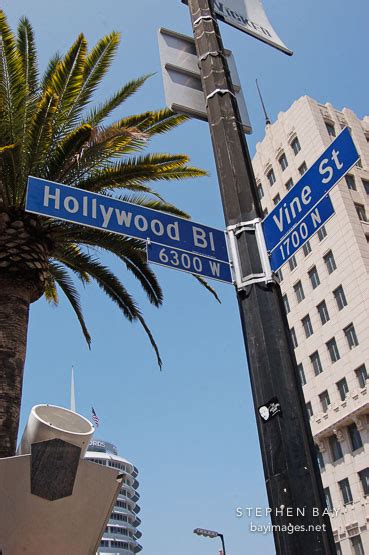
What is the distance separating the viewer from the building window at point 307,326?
43.2m

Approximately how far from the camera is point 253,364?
3.82 m

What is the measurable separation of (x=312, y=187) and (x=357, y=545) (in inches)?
1462

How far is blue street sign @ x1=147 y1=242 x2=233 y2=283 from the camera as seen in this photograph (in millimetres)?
4328

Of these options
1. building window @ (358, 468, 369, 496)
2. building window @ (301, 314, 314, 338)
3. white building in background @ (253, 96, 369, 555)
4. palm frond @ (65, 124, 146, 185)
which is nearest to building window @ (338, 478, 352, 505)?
white building in background @ (253, 96, 369, 555)

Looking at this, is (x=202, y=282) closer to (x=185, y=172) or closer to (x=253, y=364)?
(x=185, y=172)

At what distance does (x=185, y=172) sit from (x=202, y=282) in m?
2.57

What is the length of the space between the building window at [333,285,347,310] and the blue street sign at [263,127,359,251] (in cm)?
3691

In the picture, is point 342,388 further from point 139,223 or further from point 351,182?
point 139,223

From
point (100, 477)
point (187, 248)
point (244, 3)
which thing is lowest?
point (100, 477)

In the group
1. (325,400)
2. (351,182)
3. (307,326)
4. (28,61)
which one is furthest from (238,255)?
(351,182)

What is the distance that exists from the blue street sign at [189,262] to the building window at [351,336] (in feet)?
116

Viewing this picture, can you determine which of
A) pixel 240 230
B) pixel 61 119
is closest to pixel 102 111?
pixel 61 119

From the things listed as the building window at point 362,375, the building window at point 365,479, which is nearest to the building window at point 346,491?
the building window at point 365,479

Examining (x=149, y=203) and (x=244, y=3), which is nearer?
(x=244, y=3)
